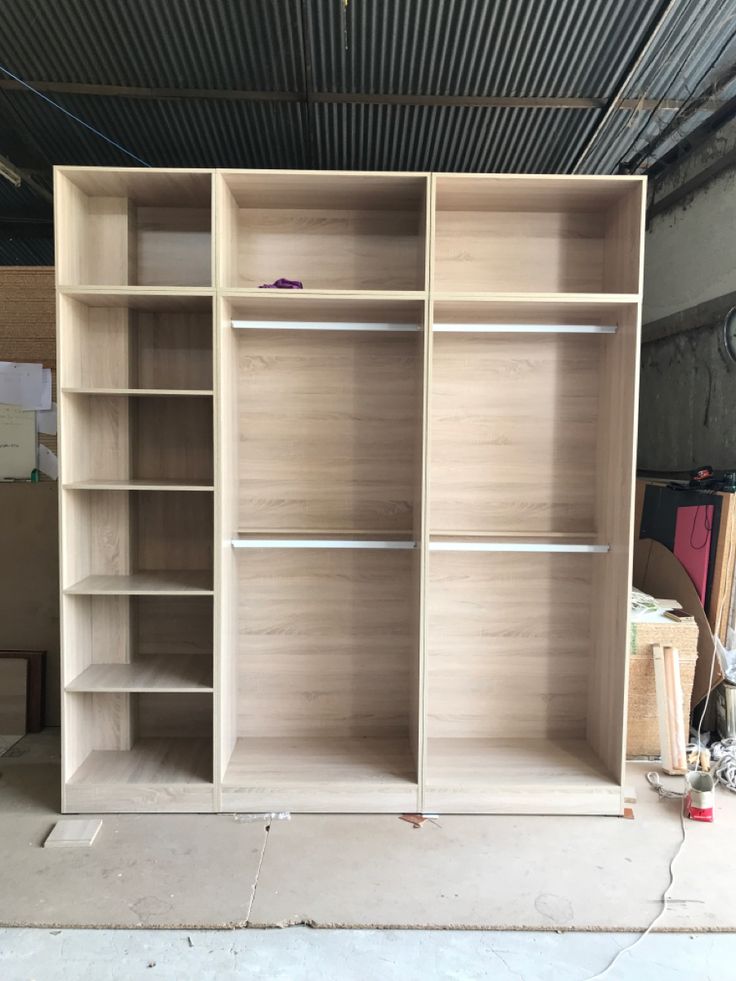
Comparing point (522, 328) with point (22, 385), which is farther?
point (22, 385)

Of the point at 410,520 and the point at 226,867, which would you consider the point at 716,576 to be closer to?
the point at 410,520

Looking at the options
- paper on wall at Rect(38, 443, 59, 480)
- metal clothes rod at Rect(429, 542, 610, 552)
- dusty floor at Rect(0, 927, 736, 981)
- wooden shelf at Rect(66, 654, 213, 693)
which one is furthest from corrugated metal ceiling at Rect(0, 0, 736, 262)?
dusty floor at Rect(0, 927, 736, 981)

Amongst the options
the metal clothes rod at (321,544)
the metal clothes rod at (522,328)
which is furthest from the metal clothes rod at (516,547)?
the metal clothes rod at (522,328)

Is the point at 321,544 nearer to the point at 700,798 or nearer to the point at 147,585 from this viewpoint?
the point at 147,585

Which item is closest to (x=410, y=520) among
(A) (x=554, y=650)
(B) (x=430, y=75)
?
(A) (x=554, y=650)

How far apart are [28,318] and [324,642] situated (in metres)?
2.30

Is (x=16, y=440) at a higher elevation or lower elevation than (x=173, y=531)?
higher

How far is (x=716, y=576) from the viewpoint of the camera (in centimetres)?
326

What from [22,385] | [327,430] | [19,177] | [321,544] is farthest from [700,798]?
[19,177]

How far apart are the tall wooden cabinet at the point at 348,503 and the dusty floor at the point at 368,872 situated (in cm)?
12

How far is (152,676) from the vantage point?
2660 mm

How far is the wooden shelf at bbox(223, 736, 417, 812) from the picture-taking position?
8.39 feet

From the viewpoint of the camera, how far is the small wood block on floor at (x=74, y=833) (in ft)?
7.73

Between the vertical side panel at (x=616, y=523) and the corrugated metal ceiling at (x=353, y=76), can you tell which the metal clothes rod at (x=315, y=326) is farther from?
the corrugated metal ceiling at (x=353, y=76)
